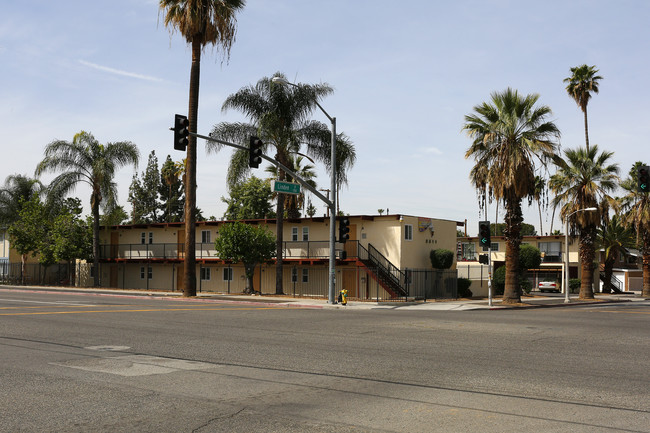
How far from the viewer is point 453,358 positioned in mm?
12430

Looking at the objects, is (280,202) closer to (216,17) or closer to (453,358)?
(216,17)

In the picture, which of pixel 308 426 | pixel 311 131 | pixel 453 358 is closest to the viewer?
pixel 308 426

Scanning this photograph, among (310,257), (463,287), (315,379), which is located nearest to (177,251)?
(310,257)

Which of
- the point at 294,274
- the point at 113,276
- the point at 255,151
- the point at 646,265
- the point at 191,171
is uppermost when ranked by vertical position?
the point at 191,171

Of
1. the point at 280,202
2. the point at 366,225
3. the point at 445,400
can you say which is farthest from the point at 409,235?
the point at 445,400

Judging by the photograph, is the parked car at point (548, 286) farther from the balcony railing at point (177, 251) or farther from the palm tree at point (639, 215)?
the balcony railing at point (177, 251)

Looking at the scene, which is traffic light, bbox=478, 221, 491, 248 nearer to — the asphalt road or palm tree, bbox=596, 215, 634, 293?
the asphalt road

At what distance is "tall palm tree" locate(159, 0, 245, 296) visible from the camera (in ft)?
119

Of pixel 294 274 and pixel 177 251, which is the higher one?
pixel 177 251

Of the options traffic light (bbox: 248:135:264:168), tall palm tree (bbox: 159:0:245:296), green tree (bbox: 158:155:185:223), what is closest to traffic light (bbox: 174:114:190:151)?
traffic light (bbox: 248:135:264:168)

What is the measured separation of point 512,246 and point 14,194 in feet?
171

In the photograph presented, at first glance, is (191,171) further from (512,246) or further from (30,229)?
(30,229)

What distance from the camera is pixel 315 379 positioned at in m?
9.90

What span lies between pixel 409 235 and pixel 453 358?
29.8 m
